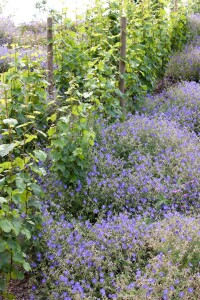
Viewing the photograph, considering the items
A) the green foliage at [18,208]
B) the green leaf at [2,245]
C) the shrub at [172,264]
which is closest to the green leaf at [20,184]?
the green foliage at [18,208]

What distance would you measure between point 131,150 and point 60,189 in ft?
3.45

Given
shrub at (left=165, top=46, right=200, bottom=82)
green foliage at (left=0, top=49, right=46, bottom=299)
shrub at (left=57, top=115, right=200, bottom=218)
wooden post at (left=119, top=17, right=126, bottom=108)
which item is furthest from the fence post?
shrub at (left=165, top=46, right=200, bottom=82)

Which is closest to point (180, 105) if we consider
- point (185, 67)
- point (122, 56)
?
point (122, 56)

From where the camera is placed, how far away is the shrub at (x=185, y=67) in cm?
844

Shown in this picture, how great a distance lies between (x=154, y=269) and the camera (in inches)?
115

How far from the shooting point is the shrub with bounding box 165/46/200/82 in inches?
332

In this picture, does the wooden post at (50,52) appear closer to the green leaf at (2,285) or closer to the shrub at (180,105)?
the shrub at (180,105)

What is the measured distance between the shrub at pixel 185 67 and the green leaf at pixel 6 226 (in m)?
6.04

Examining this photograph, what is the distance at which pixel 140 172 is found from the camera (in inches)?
166

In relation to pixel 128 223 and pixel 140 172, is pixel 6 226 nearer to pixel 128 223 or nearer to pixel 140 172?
pixel 128 223

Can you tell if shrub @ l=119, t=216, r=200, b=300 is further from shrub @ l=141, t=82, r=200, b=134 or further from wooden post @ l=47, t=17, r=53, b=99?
wooden post @ l=47, t=17, r=53, b=99

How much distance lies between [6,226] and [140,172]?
75.0 inches

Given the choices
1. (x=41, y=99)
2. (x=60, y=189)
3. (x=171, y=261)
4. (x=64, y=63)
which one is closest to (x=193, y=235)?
(x=171, y=261)

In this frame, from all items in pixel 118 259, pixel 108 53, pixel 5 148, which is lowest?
pixel 118 259
